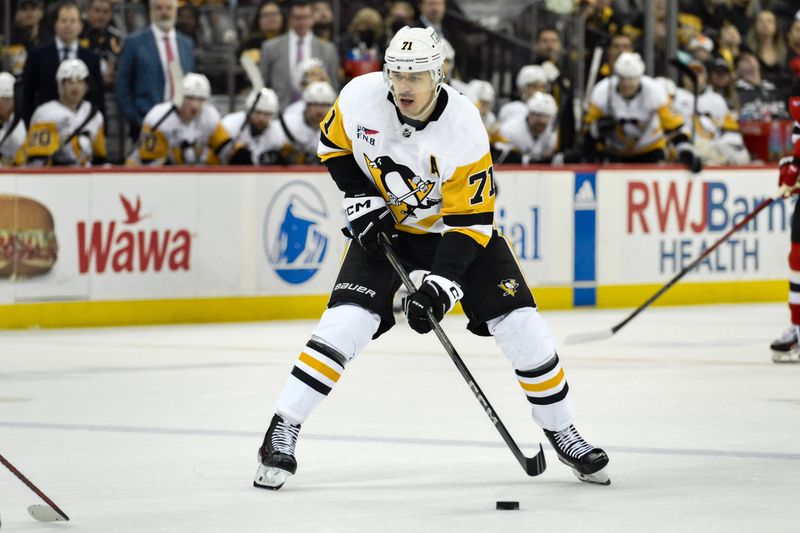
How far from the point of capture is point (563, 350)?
406 inches

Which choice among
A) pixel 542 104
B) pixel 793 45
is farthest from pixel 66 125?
pixel 793 45

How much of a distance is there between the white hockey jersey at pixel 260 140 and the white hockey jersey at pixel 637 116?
2.56 metres

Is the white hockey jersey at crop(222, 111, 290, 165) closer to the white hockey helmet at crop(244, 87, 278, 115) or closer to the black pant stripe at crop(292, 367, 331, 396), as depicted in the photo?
the white hockey helmet at crop(244, 87, 278, 115)

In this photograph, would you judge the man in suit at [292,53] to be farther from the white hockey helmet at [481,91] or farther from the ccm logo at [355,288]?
the ccm logo at [355,288]

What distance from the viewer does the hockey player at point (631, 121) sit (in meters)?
13.6

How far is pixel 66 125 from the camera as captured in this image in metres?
11.9

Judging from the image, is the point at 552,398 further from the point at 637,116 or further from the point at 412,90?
the point at 637,116

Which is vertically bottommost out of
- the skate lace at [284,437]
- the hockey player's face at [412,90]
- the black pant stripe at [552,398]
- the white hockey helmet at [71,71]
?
the skate lace at [284,437]

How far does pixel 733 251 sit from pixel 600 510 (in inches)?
346

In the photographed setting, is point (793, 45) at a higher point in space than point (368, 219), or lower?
lower

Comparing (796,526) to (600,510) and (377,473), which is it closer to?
(600,510)

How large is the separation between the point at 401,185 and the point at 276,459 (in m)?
0.97

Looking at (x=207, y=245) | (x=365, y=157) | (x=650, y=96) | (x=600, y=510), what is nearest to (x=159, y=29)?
(x=207, y=245)

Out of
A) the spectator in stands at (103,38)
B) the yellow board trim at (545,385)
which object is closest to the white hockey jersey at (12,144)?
the spectator in stands at (103,38)
